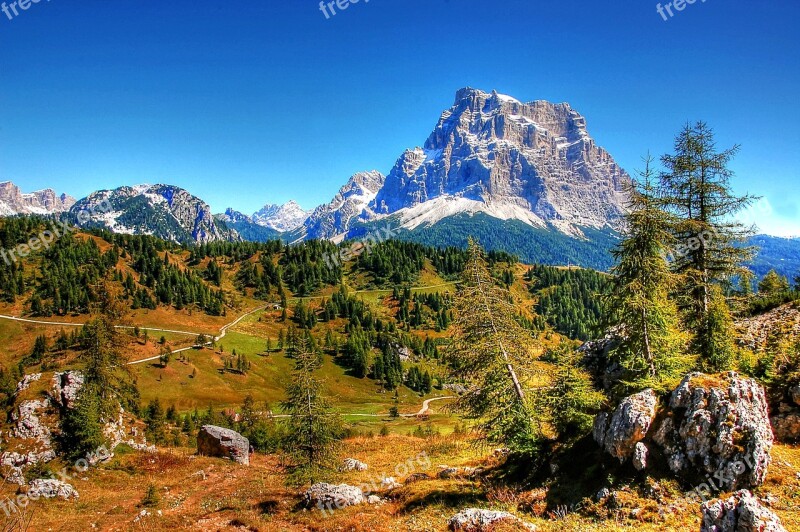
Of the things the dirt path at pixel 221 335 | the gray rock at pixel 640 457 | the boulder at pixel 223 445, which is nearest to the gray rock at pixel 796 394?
the gray rock at pixel 640 457

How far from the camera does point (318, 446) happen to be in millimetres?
31688

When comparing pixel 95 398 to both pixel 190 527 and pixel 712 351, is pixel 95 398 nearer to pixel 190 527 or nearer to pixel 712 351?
pixel 190 527

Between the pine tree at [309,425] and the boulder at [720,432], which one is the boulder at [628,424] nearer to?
the boulder at [720,432]

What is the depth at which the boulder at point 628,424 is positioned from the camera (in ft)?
58.2

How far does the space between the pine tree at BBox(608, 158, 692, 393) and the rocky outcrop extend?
52.4m

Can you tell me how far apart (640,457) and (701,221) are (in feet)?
75.1

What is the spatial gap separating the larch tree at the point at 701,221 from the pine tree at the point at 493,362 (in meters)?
14.1

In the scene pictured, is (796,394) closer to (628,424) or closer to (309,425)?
(628,424)

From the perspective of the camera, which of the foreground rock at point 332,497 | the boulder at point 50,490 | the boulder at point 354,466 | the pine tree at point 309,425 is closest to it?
the foreground rock at point 332,497

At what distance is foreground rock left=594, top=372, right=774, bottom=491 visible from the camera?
15.2 metres

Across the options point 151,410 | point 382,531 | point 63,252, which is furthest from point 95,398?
point 63,252

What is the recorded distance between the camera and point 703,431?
53.0 ft

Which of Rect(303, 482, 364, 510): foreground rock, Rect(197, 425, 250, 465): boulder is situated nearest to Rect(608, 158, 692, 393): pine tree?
Rect(303, 482, 364, 510): foreground rock

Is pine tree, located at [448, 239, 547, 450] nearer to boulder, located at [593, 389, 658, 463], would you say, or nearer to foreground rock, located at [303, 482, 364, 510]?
boulder, located at [593, 389, 658, 463]
